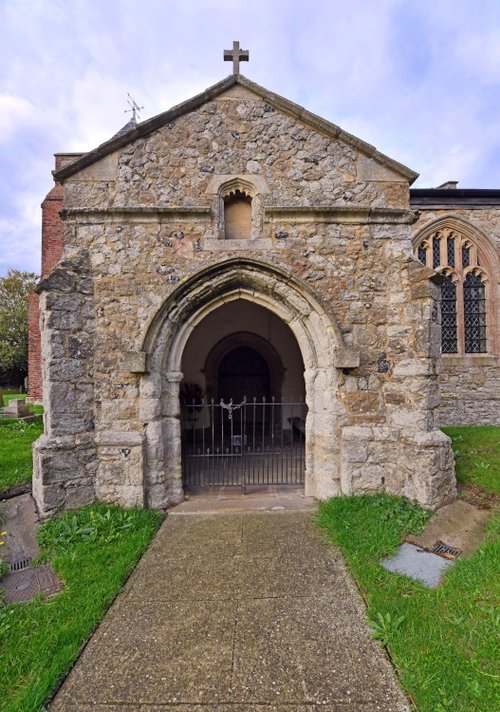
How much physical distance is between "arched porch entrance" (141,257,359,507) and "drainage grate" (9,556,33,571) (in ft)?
4.50

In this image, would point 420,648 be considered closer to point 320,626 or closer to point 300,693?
point 320,626

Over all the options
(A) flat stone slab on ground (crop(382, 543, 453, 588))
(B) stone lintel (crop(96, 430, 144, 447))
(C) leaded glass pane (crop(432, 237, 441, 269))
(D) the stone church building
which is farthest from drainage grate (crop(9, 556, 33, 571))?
(C) leaded glass pane (crop(432, 237, 441, 269))

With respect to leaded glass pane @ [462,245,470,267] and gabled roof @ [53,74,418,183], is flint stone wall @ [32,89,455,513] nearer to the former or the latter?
gabled roof @ [53,74,418,183]

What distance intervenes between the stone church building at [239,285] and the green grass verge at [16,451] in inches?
54.4

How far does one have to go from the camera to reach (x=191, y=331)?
4684 millimetres

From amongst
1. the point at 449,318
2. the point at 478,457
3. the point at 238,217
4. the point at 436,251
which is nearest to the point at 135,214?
the point at 238,217

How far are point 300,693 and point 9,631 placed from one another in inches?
84.7

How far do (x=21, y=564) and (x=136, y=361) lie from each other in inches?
94.1

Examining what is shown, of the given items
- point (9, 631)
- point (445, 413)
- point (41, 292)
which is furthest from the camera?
point (445, 413)

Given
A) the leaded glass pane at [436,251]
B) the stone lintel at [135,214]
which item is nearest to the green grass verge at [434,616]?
the stone lintel at [135,214]

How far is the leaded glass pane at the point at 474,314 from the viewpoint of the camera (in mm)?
10273

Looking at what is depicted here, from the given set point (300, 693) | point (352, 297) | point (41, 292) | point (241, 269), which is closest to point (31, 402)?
point (41, 292)

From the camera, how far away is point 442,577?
3168 millimetres

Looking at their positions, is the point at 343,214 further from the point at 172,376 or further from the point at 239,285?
the point at 172,376
